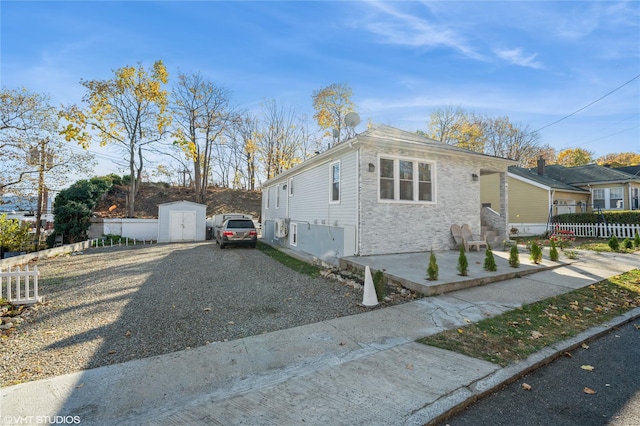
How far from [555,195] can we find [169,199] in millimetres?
32482

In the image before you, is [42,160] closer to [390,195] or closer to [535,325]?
[390,195]

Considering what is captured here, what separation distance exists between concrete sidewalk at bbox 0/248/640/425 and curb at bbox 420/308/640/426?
1cm

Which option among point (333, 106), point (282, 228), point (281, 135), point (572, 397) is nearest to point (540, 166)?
point (333, 106)

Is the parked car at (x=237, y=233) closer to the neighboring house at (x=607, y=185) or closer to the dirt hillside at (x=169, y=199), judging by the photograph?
the dirt hillside at (x=169, y=199)

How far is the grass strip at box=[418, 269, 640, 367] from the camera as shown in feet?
11.2

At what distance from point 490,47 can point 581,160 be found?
39401 mm

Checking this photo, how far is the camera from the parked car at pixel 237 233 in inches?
547

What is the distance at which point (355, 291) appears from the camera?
6.20 meters

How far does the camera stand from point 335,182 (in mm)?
10000

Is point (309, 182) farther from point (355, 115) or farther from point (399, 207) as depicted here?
point (399, 207)

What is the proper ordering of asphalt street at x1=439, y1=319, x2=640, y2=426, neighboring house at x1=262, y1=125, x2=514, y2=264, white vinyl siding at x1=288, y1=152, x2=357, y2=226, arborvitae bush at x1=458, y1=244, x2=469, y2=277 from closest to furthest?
asphalt street at x1=439, y1=319, x2=640, y2=426 → arborvitae bush at x1=458, y1=244, x2=469, y2=277 → neighboring house at x1=262, y1=125, x2=514, y2=264 → white vinyl siding at x1=288, y1=152, x2=357, y2=226

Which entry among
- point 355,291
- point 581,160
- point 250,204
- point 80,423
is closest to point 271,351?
point 80,423

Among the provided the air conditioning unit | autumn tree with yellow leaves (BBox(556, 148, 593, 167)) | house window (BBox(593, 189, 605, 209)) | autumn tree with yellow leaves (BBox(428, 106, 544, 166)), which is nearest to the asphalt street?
the air conditioning unit

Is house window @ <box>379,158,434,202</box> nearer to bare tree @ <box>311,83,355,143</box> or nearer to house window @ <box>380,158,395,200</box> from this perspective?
house window @ <box>380,158,395,200</box>
